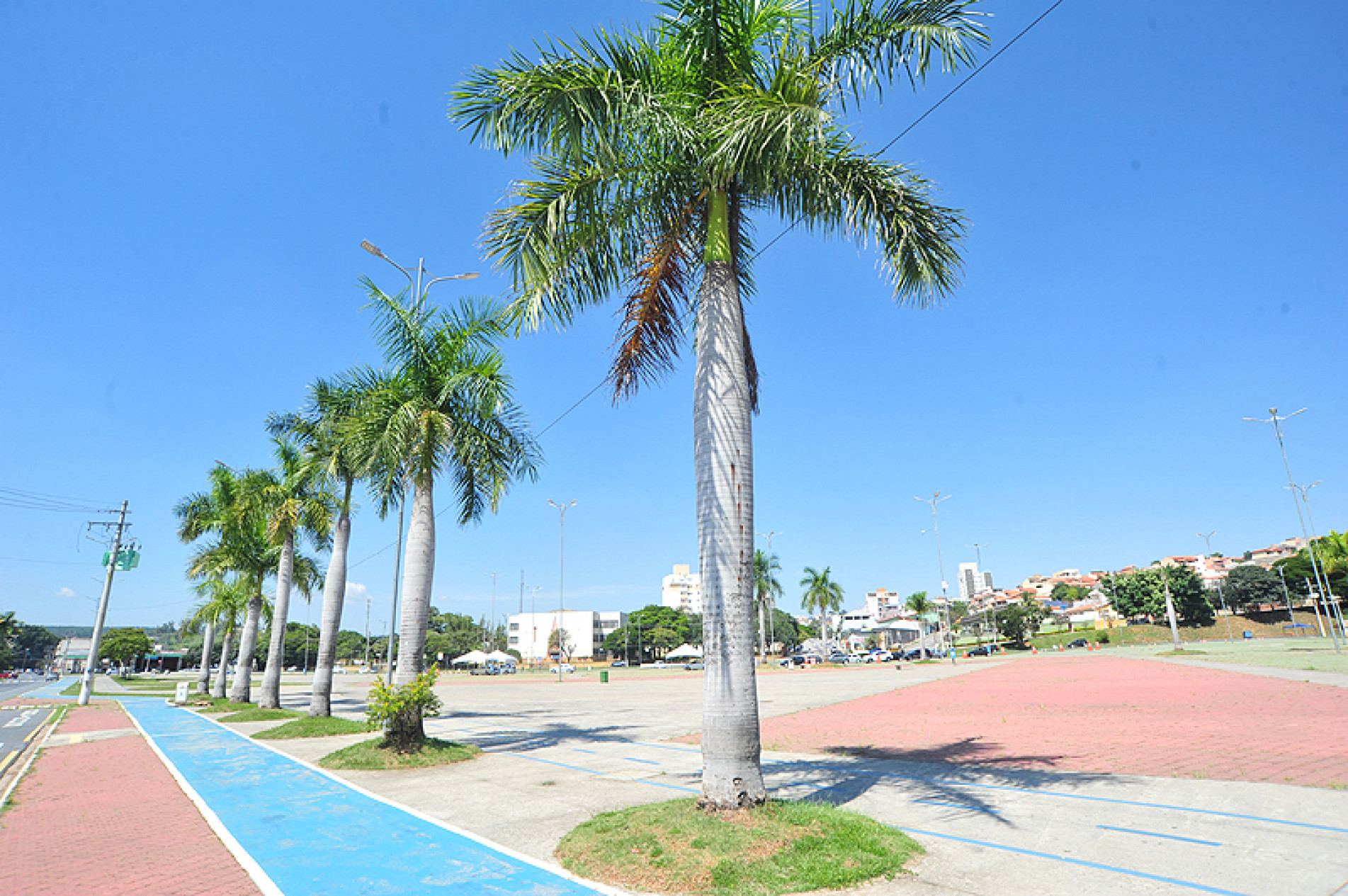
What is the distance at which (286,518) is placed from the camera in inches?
910

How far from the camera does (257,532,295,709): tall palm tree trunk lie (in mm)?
23547

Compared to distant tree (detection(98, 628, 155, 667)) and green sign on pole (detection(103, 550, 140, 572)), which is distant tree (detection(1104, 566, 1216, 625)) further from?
distant tree (detection(98, 628, 155, 667))

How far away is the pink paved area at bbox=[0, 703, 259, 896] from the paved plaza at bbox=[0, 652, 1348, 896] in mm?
177

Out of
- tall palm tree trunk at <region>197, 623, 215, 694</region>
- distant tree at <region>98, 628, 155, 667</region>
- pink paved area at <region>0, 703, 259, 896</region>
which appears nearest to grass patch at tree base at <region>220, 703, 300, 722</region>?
pink paved area at <region>0, 703, 259, 896</region>

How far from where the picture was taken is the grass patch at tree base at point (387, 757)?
1270cm

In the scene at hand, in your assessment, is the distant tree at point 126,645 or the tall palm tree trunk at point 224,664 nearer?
the tall palm tree trunk at point 224,664

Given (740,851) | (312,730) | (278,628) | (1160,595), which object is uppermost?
(1160,595)

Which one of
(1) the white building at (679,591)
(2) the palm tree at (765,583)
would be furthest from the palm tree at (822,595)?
(1) the white building at (679,591)

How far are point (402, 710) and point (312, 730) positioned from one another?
263 inches

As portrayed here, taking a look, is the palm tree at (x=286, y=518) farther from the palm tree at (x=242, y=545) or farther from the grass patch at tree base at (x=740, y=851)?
the grass patch at tree base at (x=740, y=851)

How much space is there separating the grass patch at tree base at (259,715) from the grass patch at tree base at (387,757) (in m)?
10.7

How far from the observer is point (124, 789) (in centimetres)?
1206

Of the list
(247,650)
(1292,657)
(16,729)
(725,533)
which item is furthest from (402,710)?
(1292,657)

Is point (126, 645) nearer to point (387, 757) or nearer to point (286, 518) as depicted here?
point (286, 518)
